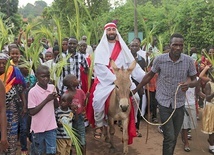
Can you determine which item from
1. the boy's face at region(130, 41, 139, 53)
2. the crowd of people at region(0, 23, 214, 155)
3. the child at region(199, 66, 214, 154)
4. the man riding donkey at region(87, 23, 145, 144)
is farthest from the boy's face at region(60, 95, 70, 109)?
the boy's face at region(130, 41, 139, 53)

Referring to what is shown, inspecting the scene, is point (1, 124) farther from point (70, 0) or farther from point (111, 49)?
point (70, 0)

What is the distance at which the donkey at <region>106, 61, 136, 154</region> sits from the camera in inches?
212

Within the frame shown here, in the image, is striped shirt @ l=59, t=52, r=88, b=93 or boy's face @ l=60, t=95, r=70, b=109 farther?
striped shirt @ l=59, t=52, r=88, b=93

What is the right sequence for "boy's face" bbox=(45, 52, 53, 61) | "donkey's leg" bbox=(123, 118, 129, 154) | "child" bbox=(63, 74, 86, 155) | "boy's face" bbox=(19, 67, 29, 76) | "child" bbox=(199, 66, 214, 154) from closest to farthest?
"child" bbox=(63, 74, 86, 155) → "boy's face" bbox=(19, 67, 29, 76) → "donkey's leg" bbox=(123, 118, 129, 154) → "child" bbox=(199, 66, 214, 154) → "boy's face" bbox=(45, 52, 53, 61)

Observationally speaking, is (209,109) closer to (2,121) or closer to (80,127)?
(80,127)

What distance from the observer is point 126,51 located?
6.34 meters

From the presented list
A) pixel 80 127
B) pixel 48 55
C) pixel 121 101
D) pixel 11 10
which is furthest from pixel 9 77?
pixel 11 10

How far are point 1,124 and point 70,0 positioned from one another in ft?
26.3

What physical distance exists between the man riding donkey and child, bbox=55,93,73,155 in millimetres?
1272

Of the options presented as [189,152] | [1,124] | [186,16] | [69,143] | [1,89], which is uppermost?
[186,16]

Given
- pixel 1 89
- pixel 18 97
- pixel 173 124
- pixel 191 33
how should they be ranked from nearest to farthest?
1. pixel 1 89
2. pixel 18 97
3. pixel 173 124
4. pixel 191 33

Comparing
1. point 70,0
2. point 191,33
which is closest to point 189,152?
point 70,0

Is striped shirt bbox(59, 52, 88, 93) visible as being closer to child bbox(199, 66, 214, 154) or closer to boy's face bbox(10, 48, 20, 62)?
boy's face bbox(10, 48, 20, 62)

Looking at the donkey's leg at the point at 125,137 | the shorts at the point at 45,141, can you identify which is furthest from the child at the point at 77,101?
the donkey's leg at the point at 125,137
